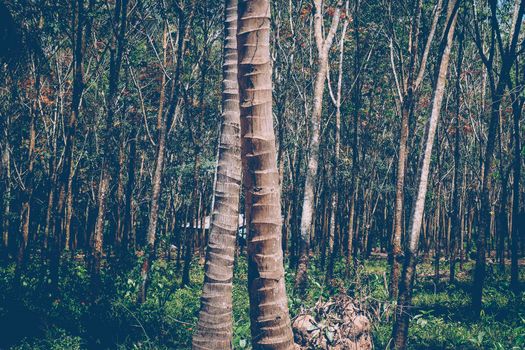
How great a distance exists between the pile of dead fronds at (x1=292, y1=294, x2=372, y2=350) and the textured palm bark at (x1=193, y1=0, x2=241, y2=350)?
2088 mm

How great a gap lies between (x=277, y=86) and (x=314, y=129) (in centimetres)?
860

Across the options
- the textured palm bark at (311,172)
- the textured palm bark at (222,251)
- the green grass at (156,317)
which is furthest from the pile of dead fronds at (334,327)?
→ the textured palm bark at (311,172)

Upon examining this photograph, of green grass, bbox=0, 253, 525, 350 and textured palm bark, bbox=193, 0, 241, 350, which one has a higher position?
textured palm bark, bbox=193, 0, 241, 350

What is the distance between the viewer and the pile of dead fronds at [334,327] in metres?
6.68

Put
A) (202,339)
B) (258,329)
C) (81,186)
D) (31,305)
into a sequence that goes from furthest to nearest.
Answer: (81,186) → (31,305) → (202,339) → (258,329)

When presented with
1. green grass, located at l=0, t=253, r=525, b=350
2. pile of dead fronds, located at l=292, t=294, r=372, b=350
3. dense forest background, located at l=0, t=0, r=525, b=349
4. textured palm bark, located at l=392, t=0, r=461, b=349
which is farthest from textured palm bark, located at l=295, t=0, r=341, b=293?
pile of dead fronds, located at l=292, t=294, r=372, b=350

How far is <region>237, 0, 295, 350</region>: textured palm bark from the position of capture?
11.6 feet

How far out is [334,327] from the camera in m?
6.84

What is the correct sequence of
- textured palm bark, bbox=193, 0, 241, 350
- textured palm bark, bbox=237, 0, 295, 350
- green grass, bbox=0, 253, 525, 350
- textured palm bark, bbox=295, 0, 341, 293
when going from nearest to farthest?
textured palm bark, bbox=237, 0, 295, 350 < textured palm bark, bbox=193, 0, 241, 350 < green grass, bbox=0, 253, 525, 350 < textured palm bark, bbox=295, 0, 341, 293

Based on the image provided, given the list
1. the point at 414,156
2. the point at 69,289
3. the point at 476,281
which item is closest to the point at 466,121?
the point at 414,156

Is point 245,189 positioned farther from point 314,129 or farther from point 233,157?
point 314,129

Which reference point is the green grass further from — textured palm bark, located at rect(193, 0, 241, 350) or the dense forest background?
textured palm bark, located at rect(193, 0, 241, 350)

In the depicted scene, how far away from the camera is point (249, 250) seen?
3.59 meters

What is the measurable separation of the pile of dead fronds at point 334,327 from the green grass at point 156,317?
0.28 meters
